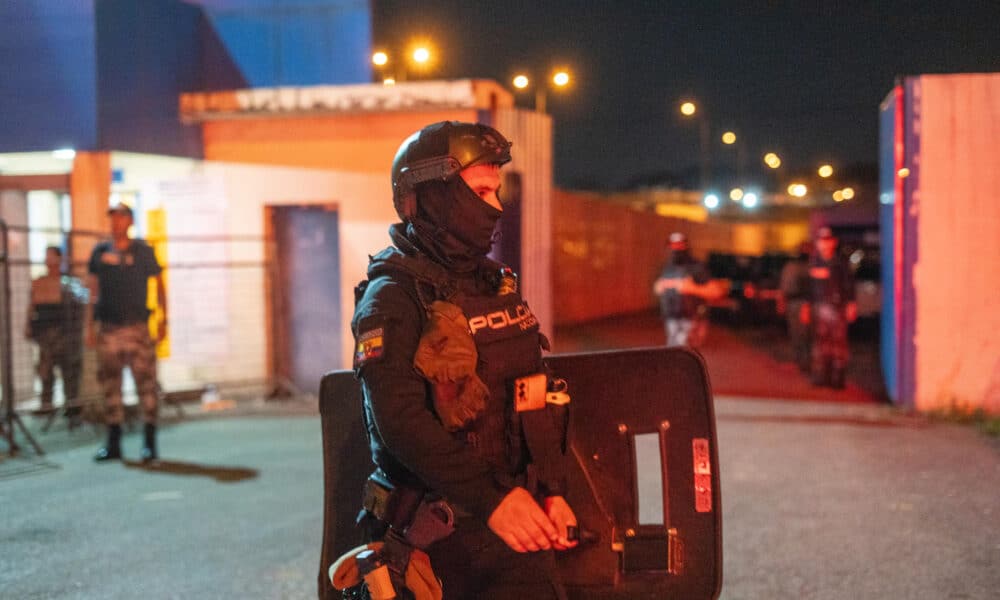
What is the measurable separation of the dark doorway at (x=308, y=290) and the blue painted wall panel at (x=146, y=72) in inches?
57.2

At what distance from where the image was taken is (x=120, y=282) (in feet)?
26.5

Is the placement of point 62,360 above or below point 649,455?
above

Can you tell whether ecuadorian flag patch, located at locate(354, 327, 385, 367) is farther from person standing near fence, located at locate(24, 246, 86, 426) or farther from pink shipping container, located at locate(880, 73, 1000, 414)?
pink shipping container, located at locate(880, 73, 1000, 414)

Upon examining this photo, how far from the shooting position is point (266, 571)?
5.28 metres

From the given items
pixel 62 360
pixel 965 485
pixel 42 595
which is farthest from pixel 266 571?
pixel 62 360

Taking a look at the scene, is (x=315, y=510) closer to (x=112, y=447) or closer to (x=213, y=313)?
(x=112, y=447)

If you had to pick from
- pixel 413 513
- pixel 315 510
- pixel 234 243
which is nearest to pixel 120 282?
pixel 315 510

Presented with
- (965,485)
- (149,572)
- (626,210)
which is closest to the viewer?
(149,572)

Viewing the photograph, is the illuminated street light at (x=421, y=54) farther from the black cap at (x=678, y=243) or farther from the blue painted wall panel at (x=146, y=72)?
the black cap at (x=678, y=243)

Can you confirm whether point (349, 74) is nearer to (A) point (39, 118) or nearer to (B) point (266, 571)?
(A) point (39, 118)

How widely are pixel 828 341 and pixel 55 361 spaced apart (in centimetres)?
853

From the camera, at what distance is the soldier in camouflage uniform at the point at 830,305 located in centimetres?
1127

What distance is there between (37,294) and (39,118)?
6.11ft

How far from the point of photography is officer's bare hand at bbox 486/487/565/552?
7.88 ft
